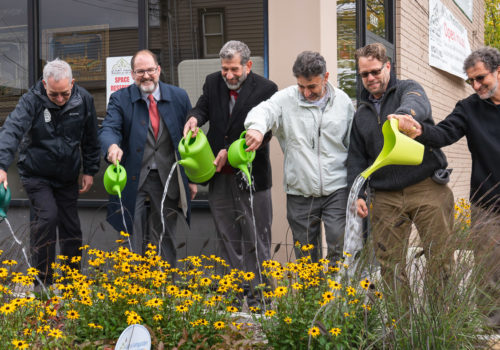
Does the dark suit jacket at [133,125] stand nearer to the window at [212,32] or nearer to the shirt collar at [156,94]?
the shirt collar at [156,94]

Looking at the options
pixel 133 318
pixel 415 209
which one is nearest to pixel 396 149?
pixel 415 209

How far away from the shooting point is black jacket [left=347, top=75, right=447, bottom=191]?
3.60 m

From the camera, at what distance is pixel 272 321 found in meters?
2.76

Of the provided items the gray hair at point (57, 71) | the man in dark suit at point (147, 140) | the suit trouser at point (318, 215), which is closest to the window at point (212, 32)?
the man in dark suit at point (147, 140)

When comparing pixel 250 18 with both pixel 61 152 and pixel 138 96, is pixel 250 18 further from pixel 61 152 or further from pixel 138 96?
pixel 61 152

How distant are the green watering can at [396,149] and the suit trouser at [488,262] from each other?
457 mm

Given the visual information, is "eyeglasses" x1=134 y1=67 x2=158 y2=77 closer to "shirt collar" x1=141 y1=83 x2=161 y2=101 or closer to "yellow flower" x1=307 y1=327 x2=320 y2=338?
"shirt collar" x1=141 y1=83 x2=161 y2=101

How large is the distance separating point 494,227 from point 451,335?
85cm

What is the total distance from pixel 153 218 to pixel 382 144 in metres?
1.86

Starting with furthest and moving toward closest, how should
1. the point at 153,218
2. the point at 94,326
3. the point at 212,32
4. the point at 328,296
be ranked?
the point at 212,32, the point at 153,218, the point at 94,326, the point at 328,296

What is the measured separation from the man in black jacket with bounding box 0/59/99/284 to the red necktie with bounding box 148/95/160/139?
1.66ft

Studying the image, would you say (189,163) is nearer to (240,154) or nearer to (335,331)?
(240,154)

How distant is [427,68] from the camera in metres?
8.51

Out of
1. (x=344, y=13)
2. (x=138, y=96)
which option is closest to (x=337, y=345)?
(x=138, y=96)
